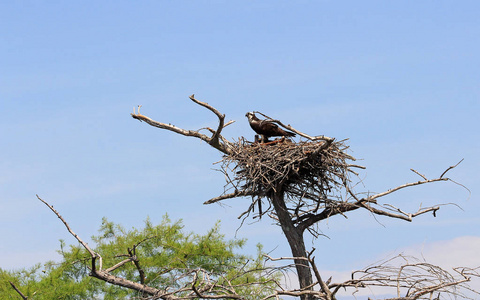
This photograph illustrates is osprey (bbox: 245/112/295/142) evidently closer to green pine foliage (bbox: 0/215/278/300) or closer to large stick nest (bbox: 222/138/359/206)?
large stick nest (bbox: 222/138/359/206)

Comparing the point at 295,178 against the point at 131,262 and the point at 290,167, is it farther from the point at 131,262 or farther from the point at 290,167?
the point at 131,262

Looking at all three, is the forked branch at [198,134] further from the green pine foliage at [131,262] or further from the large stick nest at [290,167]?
the green pine foliage at [131,262]

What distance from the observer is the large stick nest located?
7.57m

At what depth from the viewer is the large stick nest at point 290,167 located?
757cm

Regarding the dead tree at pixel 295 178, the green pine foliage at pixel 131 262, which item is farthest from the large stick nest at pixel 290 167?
the green pine foliage at pixel 131 262

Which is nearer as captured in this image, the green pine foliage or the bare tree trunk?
the bare tree trunk

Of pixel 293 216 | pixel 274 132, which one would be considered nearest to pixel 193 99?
pixel 274 132

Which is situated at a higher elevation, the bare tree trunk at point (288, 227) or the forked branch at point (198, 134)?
the forked branch at point (198, 134)

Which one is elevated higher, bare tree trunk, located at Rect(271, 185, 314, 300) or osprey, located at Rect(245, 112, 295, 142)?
osprey, located at Rect(245, 112, 295, 142)

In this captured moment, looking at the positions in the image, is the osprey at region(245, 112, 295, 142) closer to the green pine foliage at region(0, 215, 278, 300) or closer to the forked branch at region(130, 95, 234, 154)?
the forked branch at region(130, 95, 234, 154)

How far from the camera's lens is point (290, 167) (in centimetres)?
766

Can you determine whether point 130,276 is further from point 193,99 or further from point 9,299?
point 193,99

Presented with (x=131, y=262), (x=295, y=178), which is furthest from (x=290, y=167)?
(x=131, y=262)

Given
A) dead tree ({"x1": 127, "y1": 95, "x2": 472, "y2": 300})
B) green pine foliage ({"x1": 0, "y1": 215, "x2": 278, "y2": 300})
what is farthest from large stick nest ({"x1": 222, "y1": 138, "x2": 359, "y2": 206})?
green pine foliage ({"x1": 0, "y1": 215, "x2": 278, "y2": 300})
